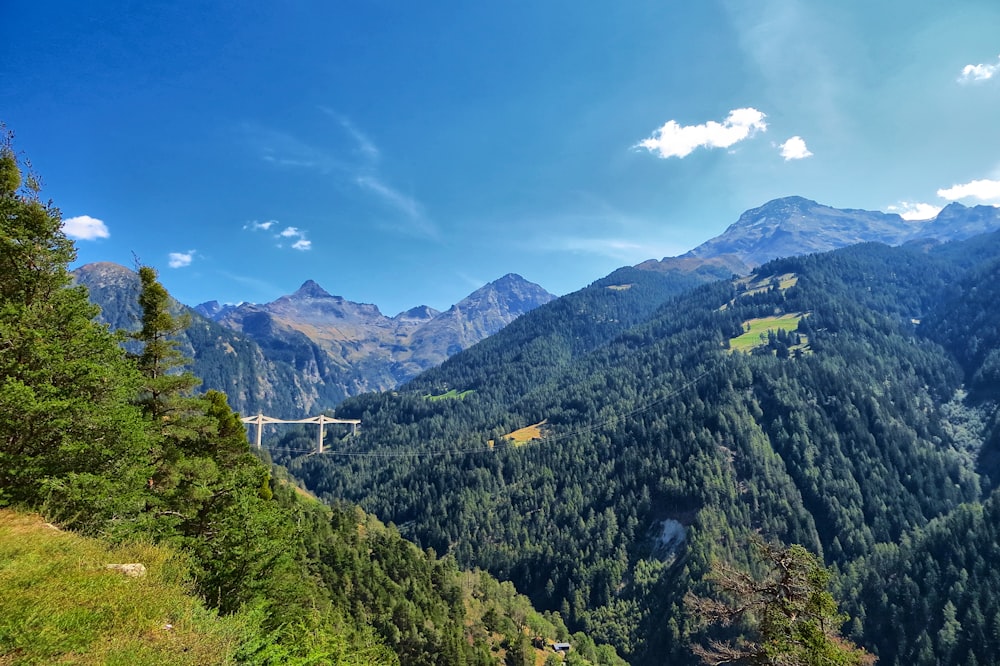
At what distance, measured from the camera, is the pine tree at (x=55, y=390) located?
1611 centimetres

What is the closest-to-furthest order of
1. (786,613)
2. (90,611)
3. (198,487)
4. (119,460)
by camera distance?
1. (90,611)
2. (119,460)
3. (786,613)
4. (198,487)

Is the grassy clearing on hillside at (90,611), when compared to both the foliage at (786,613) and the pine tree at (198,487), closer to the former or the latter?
the pine tree at (198,487)

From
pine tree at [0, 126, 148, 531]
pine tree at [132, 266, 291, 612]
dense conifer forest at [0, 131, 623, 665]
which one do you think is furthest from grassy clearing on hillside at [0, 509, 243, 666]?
→ pine tree at [132, 266, 291, 612]

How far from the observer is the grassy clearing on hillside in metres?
8.23

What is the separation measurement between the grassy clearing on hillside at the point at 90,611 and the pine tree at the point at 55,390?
252 cm

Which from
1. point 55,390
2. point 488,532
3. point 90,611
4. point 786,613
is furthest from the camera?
point 488,532

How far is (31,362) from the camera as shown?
17594 mm

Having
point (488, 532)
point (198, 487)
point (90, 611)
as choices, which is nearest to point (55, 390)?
point (198, 487)

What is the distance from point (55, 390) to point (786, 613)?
92.2 feet

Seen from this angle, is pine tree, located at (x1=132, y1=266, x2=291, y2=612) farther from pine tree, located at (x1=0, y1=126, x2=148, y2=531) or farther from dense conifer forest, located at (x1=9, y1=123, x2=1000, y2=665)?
pine tree, located at (x1=0, y1=126, x2=148, y2=531)

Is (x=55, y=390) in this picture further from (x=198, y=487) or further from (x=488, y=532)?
(x=488, y=532)

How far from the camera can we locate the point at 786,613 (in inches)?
780

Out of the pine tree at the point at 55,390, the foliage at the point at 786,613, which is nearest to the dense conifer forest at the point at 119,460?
the pine tree at the point at 55,390

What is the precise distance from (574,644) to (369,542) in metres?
59.8
